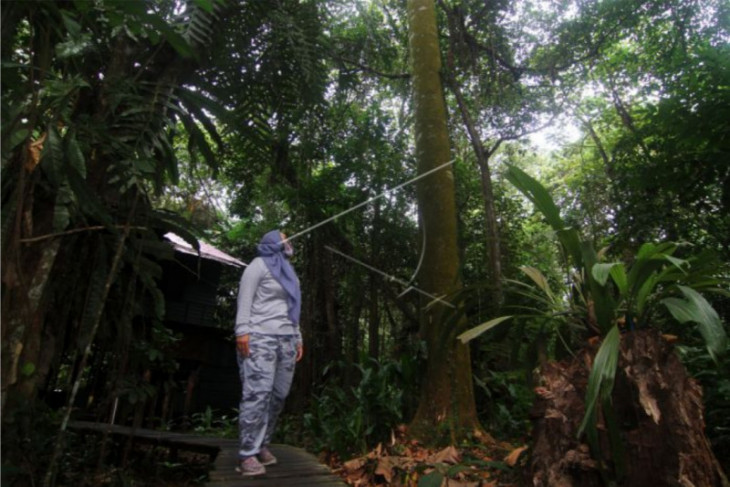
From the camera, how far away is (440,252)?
4250mm

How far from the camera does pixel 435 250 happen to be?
14.0 feet

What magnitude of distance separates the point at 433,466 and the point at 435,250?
1745 millimetres

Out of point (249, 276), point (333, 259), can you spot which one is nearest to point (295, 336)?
point (249, 276)

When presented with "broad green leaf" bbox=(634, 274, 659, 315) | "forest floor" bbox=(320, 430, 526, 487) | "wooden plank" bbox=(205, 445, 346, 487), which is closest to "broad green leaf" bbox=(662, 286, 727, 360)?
"broad green leaf" bbox=(634, 274, 659, 315)

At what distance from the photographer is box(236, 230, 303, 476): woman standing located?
3420 mm

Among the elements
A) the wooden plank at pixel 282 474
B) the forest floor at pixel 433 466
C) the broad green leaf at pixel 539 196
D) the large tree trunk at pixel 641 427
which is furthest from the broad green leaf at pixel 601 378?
the wooden plank at pixel 282 474

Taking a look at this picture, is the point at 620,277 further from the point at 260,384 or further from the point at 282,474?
the point at 282,474

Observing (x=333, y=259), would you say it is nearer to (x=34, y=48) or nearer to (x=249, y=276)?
(x=249, y=276)

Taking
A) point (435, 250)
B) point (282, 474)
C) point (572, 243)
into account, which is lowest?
point (282, 474)

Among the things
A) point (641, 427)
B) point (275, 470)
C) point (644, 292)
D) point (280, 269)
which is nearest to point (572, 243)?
point (644, 292)

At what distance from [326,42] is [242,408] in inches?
136

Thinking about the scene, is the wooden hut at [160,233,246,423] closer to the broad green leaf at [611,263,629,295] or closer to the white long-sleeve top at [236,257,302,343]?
the white long-sleeve top at [236,257,302,343]

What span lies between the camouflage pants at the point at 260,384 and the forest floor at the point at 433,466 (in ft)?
2.18

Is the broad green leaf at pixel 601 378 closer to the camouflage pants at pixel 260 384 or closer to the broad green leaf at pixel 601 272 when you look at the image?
the broad green leaf at pixel 601 272
